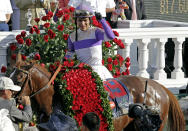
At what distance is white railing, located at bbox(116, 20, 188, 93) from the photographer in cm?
942

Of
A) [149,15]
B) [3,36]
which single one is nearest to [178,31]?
[3,36]

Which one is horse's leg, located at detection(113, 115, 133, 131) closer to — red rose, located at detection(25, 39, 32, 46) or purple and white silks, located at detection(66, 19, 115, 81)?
purple and white silks, located at detection(66, 19, 115, 81)

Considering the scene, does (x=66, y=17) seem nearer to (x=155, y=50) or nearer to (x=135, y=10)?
(x=155, y=50)

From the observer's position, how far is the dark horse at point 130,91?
20.9 feet

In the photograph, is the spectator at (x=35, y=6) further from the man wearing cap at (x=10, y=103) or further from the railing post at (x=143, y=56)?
the man wearing cap at (x=10, y=103)

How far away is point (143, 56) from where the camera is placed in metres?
9.64

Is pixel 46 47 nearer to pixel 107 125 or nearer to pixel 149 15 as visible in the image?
pixel 107 125

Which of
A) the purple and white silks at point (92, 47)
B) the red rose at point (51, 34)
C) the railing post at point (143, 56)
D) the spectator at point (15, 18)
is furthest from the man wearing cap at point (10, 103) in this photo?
the spectator at point (15, 18)

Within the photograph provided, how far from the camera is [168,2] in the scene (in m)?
15.6

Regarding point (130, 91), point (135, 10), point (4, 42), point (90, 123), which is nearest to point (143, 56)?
point (4, 42)

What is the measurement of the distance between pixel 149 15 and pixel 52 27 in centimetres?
713

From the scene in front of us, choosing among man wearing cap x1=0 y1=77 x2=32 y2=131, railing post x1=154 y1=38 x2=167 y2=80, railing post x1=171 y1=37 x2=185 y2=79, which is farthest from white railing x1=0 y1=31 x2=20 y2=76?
railing post x1=171 y1=37 x2=185 y2=79

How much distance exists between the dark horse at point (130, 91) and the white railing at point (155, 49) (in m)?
2.26

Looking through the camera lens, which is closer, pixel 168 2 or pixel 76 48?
pixel 76 48
